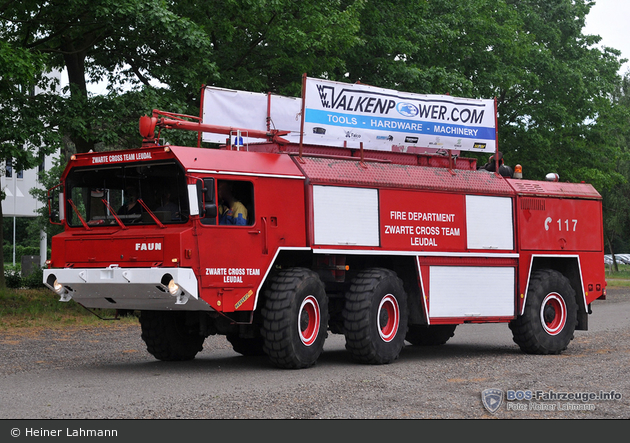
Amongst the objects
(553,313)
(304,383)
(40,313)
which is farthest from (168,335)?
(40,313)

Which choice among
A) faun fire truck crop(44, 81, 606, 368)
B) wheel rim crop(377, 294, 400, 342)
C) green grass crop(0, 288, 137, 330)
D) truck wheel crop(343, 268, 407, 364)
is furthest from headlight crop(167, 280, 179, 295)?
green grass crop(0, 288, 137, 330)

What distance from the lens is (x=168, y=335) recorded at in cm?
1327

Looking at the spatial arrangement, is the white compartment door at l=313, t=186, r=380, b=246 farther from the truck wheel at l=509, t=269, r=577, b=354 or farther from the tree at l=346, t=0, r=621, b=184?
the tree at l=346, t=0, r=621, b=184

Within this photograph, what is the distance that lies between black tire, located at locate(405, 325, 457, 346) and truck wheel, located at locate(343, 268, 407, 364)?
3269 mm

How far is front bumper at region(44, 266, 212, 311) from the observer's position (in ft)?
36.4

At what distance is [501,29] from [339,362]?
2249 centimetres

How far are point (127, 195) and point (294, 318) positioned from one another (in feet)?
9.31

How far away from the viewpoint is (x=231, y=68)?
24.4m

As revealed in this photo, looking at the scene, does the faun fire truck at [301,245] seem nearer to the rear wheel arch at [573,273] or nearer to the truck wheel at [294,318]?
the truck wheel at [294,318]

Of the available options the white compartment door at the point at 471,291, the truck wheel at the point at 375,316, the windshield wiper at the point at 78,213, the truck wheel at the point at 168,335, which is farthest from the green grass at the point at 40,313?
the white compartment door at the point at 471,291

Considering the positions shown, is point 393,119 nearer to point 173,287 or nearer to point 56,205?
point 173,287

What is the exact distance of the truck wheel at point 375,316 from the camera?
41.9 ft

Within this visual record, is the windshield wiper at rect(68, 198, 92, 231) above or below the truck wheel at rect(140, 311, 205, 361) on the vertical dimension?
above

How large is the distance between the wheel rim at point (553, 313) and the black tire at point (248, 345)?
495 centimetres
